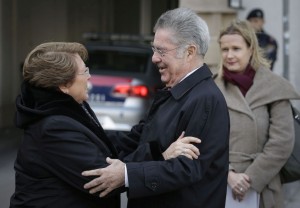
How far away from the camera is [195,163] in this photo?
297 cm

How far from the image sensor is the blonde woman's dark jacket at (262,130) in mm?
4051

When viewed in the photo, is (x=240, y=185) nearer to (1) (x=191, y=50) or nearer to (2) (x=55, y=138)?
(1) (x=191, y=50)

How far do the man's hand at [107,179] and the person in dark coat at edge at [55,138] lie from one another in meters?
0.03

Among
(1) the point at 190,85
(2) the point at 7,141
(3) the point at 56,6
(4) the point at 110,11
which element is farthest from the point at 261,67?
(4) the point at 110,11

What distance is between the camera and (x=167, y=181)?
2.92 meters

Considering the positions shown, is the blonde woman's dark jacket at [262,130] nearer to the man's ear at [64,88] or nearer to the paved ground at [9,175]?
the man's ear at [64,88]

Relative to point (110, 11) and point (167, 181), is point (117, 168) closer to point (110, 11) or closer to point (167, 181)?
point (167, 181)

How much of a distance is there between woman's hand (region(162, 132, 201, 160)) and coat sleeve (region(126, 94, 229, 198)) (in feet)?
0.07

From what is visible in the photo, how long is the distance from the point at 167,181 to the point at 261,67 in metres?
1.53

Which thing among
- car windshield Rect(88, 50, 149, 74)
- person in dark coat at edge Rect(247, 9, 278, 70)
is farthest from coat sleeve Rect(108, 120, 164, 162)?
car windshield Rect(88, 50, 149, 74)

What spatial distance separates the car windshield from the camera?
10344 mm

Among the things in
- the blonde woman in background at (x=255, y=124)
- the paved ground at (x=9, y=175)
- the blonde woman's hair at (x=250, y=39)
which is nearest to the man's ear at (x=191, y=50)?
the blonde woman in background at (x=255, y=124)

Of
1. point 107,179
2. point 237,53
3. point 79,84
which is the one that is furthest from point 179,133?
point 237,53

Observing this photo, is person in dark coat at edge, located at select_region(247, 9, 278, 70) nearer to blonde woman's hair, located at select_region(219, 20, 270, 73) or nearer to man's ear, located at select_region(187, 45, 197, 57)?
blonde woman's hair, located at select_region(219, 20, 270, 73)
